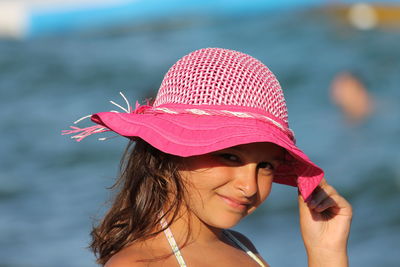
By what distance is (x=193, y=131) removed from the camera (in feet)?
6.81

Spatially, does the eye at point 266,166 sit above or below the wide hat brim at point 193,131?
below

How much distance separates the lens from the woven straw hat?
2.05 meters

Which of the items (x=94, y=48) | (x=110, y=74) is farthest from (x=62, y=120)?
(x=94, y=48)

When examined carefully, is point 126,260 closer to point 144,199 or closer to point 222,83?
point 144,199

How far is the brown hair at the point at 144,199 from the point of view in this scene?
225cm

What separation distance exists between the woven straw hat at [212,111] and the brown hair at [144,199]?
0.15 meters

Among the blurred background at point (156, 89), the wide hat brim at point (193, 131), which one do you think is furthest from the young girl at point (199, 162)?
the blurred background at point (156, 89)

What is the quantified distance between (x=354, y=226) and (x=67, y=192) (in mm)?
2473

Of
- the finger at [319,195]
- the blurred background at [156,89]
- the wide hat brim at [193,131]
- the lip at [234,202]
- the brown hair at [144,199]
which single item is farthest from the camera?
the blurred background at [156,89]

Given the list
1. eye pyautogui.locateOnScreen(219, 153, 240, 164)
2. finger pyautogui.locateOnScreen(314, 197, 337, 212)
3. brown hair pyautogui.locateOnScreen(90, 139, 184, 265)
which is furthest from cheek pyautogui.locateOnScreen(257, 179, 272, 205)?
finger pyautogui.locateOnScreen(314, 197, 337, 212)

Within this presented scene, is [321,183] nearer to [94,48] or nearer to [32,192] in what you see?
[32,192]

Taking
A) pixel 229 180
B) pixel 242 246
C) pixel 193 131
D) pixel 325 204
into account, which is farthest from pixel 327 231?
pixel 193 131

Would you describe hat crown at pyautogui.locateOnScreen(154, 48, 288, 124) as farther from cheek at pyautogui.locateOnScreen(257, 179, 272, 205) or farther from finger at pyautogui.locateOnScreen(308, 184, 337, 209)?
finger at pyautogui.locateOnScreen(308, 184, 337, 209)

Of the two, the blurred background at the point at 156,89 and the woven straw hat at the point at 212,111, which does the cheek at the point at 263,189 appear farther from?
the blurred background at the point at 156,89
